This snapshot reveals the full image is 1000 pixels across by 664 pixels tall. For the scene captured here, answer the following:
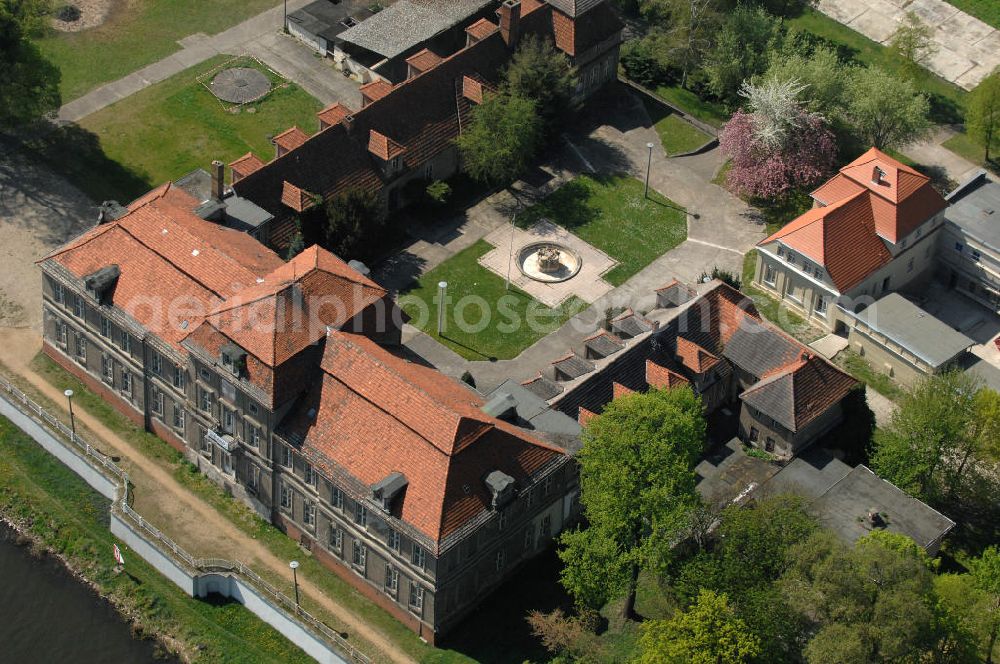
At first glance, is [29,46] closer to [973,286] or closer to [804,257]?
[804,257]

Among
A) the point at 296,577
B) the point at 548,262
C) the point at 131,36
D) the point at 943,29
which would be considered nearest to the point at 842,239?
the point at 548,262

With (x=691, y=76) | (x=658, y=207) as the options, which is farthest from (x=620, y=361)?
(x=691, y=76)

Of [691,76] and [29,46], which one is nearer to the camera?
[29,46]

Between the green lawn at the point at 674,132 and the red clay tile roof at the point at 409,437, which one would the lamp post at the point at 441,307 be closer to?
the red clay tile roof at the point at 409,437

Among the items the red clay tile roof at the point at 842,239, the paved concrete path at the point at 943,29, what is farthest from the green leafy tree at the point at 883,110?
the paved concrete path at the point at 943,29

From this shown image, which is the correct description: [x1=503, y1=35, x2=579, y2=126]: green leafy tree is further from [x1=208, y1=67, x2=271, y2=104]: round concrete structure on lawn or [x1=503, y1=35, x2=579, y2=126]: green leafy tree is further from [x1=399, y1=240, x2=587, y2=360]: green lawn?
[x1=208, y1=67, x2=271, y2=104]: round concrete structure on lawn

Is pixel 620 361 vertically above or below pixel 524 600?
above

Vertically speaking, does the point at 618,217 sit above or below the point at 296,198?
below

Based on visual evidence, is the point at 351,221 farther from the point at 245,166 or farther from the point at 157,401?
the point at 157,401
